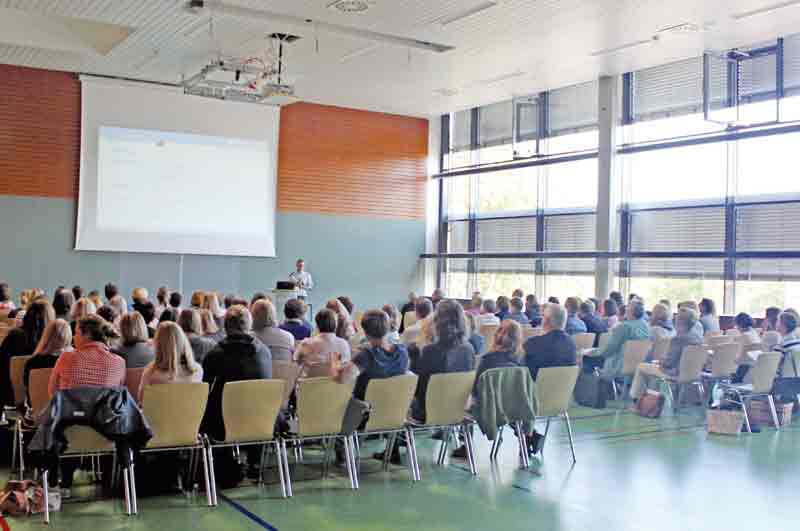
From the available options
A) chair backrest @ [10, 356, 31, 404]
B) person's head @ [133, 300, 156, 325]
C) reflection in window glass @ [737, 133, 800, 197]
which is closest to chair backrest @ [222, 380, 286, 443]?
chair backrest @ [10, 356, 31, 404]

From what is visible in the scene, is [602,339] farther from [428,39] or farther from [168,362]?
[168,362]

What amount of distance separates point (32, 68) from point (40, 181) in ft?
6.35

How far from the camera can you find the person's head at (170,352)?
5.16 metres

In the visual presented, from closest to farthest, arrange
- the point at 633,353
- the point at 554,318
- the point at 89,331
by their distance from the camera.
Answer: the point at 89,331 → the point at 554,318 → the point at 633,353

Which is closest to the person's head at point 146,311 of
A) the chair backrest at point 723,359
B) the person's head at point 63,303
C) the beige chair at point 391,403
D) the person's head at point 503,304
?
the person's head at point 63,303

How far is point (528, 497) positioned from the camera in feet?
18.3

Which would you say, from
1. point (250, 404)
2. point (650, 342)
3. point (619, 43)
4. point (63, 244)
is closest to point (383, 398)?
point (250, 404)

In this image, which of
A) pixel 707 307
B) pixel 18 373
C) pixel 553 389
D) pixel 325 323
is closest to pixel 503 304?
pixel 707 307

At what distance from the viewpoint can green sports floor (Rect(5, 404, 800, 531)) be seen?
4.93 metres

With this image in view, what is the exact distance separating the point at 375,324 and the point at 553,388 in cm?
161

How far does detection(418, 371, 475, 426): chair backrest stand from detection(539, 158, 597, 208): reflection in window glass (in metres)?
9.30

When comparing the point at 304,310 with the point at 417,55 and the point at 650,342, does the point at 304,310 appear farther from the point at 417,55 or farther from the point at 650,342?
the point at 417,55

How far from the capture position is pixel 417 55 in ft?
41.8

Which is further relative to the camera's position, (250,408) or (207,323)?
(207,323)
